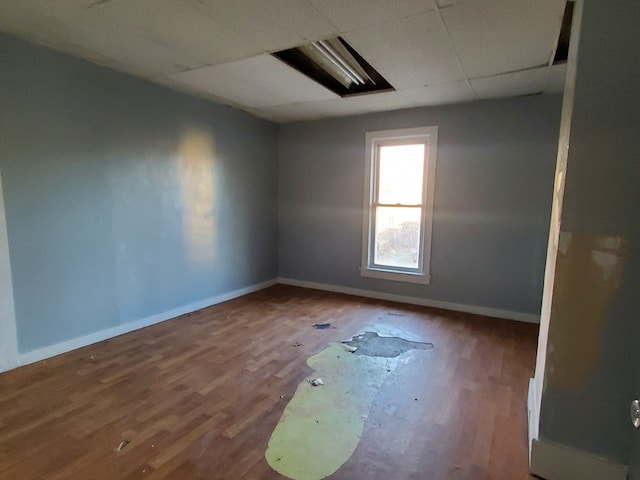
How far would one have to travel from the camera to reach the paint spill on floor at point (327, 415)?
5.54 feet

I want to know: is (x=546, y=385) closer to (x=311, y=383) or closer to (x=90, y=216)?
(x=311, y=383)

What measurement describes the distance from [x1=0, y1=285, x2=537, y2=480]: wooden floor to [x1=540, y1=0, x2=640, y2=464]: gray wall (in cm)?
48

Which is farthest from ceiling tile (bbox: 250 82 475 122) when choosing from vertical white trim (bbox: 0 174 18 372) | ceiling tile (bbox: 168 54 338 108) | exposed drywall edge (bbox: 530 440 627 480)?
exposed drywall edge (bbox: 530 440 627 480)

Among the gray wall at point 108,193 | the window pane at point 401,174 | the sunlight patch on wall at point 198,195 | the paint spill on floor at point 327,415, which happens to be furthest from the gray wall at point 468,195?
the paint spill on floor at point 327,415

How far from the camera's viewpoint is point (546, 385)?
1631mm

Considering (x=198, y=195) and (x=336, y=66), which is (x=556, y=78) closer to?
(x=336, y=66)

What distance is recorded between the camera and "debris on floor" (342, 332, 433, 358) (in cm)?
294

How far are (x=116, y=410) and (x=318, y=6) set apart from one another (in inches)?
107

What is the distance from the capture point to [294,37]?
240 centimetres

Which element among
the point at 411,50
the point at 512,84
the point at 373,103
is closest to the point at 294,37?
the point at 411,50

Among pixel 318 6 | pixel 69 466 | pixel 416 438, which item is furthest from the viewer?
pixel 318 6

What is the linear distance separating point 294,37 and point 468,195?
2655 millimetres

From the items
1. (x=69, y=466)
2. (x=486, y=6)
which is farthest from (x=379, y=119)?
(x=69, y=466)

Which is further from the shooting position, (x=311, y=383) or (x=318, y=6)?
(x=311, y=383)
